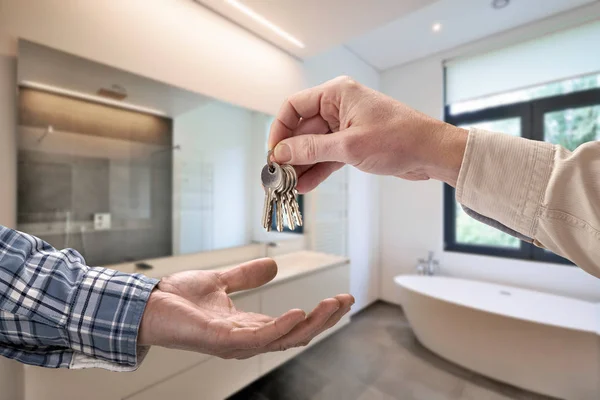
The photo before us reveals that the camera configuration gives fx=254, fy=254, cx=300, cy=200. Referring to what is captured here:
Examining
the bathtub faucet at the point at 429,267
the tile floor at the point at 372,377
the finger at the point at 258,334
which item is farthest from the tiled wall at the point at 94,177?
the bathtub faucet at the point at 429,267

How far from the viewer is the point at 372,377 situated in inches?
67.2

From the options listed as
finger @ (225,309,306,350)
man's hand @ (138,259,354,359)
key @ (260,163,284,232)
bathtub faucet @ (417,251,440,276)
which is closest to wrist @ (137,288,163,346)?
man's hand @ (138,259,354,359)

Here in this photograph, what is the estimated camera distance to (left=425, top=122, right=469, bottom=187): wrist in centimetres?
52

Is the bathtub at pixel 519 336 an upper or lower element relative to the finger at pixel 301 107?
lower

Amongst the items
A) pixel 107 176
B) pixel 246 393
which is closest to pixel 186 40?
pixel 107 176

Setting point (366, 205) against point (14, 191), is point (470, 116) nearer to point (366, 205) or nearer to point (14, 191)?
point (366, 205)

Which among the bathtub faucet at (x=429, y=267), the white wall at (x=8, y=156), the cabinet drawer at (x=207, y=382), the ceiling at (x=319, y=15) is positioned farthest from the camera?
the bathtub faucet at (x=429, y=267)

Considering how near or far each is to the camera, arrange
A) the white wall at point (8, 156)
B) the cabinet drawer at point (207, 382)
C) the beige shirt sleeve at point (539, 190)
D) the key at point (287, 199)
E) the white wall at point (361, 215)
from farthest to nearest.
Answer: the white wall at point (361, 215) → the cabinet drawer at point (207, 382) → the white wall at point (8, 156) → the key at point (287, 199) → the beige shirt sleeve at point (539, 190)

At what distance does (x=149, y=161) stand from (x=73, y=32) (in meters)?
0.57

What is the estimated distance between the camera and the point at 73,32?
3.40 ft

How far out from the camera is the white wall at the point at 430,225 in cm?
202

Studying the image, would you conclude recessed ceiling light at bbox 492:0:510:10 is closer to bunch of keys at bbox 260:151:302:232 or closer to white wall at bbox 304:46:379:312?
white wall at bbox 304:46:379:312

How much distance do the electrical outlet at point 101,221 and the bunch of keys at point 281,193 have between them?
86 centimetres

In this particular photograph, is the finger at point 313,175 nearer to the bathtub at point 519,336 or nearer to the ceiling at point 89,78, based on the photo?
the ceiling at point 89,78
